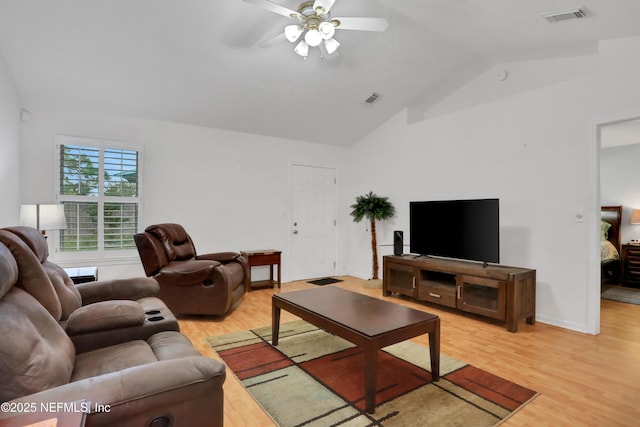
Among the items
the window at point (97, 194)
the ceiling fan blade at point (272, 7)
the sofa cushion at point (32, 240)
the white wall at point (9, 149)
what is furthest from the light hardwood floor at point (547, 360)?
the ceiling fan blade at point (272, 7)

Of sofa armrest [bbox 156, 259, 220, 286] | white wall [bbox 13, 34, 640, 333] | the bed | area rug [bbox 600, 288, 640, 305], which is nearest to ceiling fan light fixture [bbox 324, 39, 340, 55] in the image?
white wall [bbox 13, 34, 640, 333]

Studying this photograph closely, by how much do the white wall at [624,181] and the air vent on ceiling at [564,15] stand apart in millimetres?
4141

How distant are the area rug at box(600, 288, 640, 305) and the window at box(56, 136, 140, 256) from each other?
635 centimetres

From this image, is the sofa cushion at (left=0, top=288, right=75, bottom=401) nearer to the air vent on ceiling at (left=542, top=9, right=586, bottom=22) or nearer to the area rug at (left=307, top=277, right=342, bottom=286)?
the air vent on ceiling at (left=542, top=9, right=586, bottom=22)

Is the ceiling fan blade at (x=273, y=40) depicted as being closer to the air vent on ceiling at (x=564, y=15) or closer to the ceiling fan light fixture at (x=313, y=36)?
the ceiling fan light fixture at (x=313, y=36)

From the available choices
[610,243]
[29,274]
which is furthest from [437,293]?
[610,243]

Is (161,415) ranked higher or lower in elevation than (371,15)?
lower

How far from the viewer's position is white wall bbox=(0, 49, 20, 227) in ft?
9.25

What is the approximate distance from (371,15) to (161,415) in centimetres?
351

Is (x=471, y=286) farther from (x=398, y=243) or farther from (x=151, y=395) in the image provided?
(x=151, y=395)

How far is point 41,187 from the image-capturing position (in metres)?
3.77

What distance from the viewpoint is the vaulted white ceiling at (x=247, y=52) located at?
2.83m

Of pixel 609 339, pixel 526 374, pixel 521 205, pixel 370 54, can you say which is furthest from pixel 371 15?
pixel 609 339

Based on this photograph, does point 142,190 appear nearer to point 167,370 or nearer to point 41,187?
point 41,187
